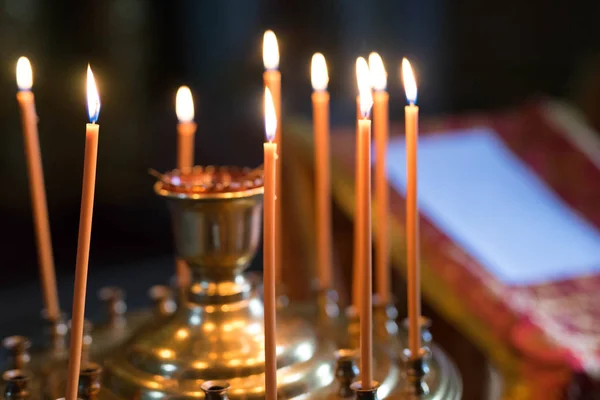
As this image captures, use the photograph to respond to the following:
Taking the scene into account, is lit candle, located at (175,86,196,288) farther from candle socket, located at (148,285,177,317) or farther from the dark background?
the dark background

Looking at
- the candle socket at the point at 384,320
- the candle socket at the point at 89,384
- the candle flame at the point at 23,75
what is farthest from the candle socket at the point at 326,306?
the candle flame at the point at 23,75

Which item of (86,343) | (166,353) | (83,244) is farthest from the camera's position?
(86,343)

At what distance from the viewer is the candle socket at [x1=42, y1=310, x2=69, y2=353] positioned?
0.72 metres

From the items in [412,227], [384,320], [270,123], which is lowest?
[384,320]

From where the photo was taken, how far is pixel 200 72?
154 cm

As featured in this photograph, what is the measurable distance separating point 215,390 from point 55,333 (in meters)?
0.28

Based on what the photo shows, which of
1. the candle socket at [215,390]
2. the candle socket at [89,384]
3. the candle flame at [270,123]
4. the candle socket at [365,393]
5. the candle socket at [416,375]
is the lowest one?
the candle socket at [416,375]

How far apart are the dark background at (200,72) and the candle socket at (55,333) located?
0.69 metres

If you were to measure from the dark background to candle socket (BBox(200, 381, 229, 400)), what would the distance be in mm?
949

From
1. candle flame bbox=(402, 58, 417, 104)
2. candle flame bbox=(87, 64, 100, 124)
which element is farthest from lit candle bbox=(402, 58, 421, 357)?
candle flame bbox=(87, 64, 100, 124)

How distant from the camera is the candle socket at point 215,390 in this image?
52 centimetres

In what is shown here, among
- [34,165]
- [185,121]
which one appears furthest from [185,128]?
[34,165]

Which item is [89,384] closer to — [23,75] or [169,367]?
[169,367]

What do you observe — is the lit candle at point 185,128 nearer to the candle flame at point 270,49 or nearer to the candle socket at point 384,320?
the candle flame at point 270,49
